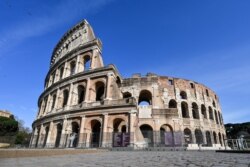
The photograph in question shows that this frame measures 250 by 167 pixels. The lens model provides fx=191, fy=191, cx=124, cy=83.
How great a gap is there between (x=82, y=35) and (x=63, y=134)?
1384 cm

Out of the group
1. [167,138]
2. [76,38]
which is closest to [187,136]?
[167,138]

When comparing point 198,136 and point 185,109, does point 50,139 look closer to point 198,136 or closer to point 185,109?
point 185,109

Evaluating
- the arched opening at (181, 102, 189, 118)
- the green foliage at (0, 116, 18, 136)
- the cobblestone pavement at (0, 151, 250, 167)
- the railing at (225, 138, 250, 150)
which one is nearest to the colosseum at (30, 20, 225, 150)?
the arched opening at (181, 102, 189, 118)

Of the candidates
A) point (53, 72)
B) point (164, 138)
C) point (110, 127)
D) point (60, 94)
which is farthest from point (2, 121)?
point (164, 138)

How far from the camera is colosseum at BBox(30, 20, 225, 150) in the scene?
1802cm

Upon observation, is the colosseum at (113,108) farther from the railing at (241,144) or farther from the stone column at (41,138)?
the railing at (241,144)

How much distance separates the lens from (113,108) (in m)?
18.3

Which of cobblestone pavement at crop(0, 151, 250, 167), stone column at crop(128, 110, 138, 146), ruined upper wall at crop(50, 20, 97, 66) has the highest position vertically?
ruined upper wall at crop(50, 20, 97, 66)

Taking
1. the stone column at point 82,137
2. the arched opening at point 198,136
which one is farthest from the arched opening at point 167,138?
the stone column at point 82,137

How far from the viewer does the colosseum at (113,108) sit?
1802 centimetres

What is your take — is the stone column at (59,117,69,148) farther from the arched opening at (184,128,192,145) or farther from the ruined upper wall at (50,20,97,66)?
the arched opening at (184,128,192,145)

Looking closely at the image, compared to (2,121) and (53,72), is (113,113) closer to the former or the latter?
(53,72)

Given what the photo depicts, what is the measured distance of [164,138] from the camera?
19.4 m

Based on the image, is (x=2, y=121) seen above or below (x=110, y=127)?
above
